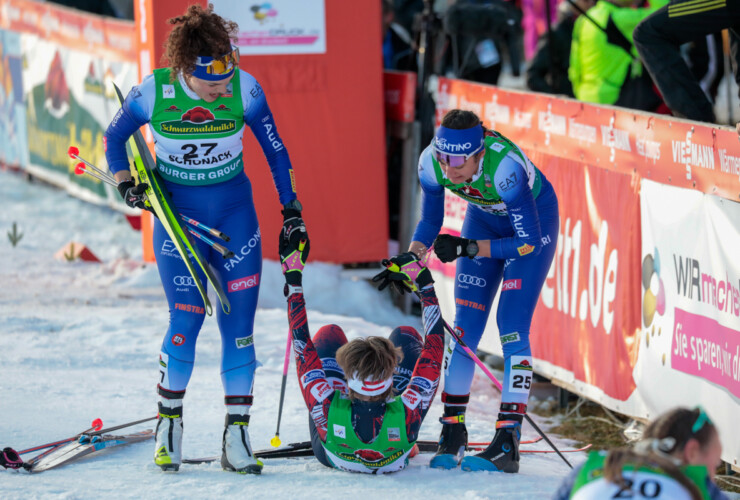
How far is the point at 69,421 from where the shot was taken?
560 centimetres

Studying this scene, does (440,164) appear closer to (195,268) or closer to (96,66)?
(195,268)

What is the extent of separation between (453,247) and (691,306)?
5.40 feet

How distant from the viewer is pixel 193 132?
479 centimetres

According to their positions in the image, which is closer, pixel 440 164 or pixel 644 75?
pixel 440 164

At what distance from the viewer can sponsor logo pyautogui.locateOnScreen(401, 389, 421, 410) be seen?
4.60m

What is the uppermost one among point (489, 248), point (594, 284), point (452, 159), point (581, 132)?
point (452, 159)

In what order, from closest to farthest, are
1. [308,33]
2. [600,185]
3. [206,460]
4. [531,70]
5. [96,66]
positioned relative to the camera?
[206,460]
[600,185]
[308,33]
[531,70]
[96,66]

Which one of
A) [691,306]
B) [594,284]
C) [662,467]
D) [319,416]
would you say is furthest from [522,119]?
[662,467]

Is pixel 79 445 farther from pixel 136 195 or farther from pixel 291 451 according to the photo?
pixel 136 195

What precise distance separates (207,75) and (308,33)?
4615mm

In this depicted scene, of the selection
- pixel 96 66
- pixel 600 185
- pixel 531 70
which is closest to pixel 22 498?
pixel 600 185

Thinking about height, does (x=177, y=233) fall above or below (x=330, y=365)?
above

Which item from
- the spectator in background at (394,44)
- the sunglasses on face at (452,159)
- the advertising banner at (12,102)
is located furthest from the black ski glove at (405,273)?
the advertising banner at (12,102)

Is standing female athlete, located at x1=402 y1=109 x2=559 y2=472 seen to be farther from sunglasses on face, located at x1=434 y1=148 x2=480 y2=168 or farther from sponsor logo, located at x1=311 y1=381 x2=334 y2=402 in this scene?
sponsor logo, located at x1=311 y1=381 x2=334 y2=402
